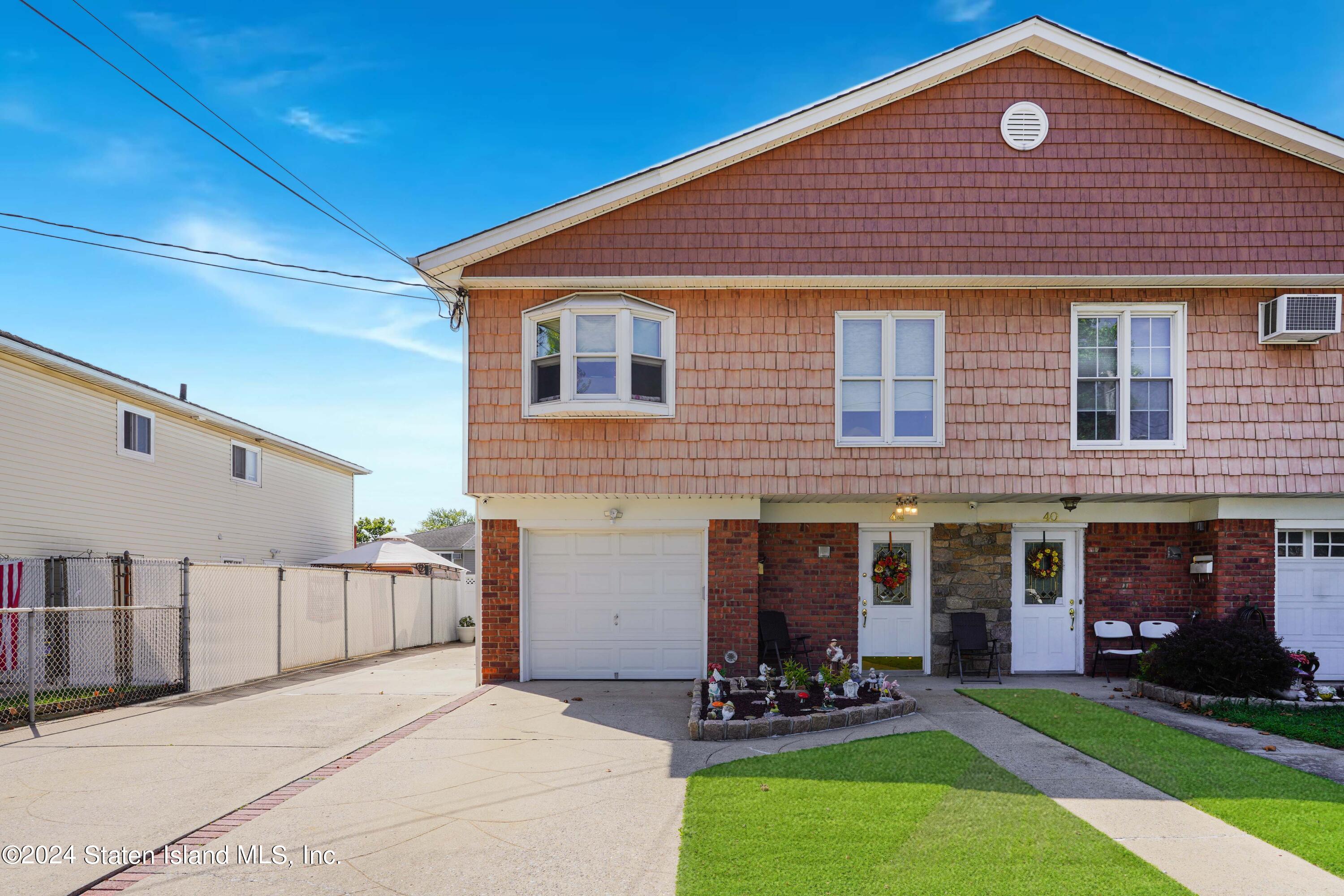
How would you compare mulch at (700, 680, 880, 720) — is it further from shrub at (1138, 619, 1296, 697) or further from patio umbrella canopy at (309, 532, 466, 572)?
patio umbrella canopy at (309, 532, 466, 572)

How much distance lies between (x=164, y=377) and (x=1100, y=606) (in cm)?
1788

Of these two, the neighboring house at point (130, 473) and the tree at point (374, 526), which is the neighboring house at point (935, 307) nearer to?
the neighboring house at point (130, 473)

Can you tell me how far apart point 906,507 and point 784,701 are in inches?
145

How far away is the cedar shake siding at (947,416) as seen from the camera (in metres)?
10.6

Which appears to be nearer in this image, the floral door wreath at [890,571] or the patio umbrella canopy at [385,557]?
the floral door wreath at [890,571]

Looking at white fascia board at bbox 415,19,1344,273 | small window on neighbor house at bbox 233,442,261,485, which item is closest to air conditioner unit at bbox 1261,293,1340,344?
white fascia board at bbox 415,19,1344,273

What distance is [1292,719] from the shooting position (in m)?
8.69

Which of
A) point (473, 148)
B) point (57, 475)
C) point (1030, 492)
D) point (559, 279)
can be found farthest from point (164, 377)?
point (1030, 492)

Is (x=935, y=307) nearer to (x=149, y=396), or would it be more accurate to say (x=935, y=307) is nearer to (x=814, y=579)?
(x=814, y=579)

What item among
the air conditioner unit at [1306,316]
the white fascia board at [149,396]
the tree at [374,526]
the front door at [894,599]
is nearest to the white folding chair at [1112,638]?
the front door at [894,599]

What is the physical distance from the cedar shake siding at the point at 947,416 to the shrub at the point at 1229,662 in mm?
1844

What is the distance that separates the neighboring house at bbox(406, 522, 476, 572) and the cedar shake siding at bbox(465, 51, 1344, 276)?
26025 mm

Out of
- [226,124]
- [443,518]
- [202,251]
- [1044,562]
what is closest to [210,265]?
[202,251]

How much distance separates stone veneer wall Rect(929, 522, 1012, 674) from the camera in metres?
11.8
